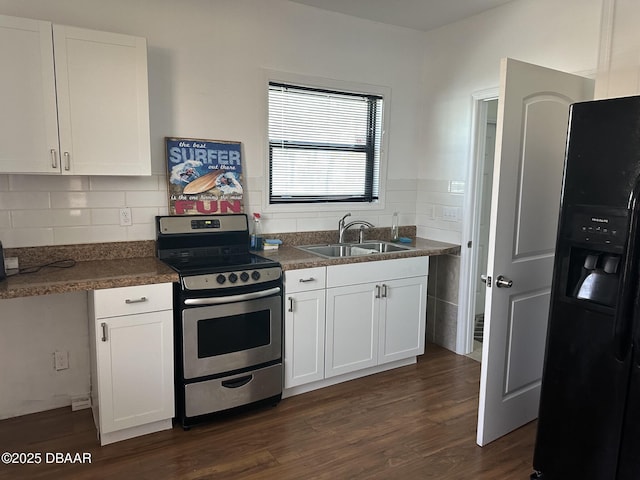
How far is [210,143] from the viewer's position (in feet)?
10.4

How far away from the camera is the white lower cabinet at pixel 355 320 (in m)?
3.03

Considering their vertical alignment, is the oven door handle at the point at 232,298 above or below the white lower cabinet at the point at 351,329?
above

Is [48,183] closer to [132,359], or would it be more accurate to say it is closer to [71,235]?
[71,235]

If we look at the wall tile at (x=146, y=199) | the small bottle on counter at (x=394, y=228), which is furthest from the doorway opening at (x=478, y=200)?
the wall tile at (x=146, y=199)

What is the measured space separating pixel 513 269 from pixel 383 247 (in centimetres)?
145

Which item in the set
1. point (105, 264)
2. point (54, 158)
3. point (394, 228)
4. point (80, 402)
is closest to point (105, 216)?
point (105, 264)

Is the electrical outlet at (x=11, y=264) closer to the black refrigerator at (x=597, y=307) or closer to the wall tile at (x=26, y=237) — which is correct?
the wall tile at (x=26, y=237)

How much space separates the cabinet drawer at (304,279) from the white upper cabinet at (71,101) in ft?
3.41

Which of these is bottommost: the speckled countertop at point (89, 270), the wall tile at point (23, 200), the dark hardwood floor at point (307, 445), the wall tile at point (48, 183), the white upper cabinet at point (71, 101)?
the dark hardwood floor at point (307, 445)

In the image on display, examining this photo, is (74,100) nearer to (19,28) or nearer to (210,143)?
(19,28)

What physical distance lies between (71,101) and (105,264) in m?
0.91

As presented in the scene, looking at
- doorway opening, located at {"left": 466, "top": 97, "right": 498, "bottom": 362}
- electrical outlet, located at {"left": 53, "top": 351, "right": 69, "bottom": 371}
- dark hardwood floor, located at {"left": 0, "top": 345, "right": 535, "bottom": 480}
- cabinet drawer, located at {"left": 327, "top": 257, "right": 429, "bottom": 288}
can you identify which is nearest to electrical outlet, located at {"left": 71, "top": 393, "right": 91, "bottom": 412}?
dark hardwood floor, located at {"left": 0, "top": 345, "right": 535, "bottom": 480}

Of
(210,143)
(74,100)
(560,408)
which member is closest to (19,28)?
(74,100)

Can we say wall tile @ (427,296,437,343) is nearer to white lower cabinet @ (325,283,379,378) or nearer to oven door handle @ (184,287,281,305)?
white lower cabinet @ (325,283,379,378)
